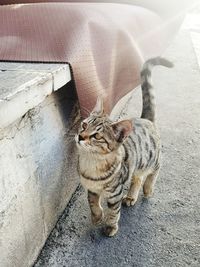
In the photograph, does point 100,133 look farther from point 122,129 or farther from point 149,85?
point 149,85

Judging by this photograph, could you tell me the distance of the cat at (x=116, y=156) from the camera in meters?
1.64

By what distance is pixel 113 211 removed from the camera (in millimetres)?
1868

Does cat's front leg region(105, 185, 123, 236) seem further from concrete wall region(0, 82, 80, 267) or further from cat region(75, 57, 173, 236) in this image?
concrete wall region(0, 82, 80, 267)

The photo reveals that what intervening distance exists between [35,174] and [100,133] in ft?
1.09

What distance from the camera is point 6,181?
1.39m

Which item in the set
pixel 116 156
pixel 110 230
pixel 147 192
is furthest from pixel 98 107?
pixel 147 192

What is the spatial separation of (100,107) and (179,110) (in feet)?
6.53

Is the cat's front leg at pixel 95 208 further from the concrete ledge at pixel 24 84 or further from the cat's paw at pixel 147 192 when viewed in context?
the concrete ledge at pixel 24 84

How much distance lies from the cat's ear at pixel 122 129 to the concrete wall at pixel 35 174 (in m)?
0.32

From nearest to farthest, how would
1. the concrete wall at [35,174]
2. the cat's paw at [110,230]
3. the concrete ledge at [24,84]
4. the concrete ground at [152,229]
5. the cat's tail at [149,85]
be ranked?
the concrete ledge at [24,84] < the concrete wall at [35,174] < the concrete ground at [152,229] < the cat's paw at [110,230] < the cat's tail at [149,85]

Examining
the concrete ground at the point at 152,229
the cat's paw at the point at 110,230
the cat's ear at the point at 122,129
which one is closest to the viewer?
the cat's ear at the point at 122,129

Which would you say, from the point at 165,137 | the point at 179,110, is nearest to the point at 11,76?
the point at 165,137

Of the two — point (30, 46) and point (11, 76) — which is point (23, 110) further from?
point (30, 46)

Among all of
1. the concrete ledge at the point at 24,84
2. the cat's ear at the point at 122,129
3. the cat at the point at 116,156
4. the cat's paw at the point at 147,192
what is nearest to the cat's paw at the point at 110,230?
the cat at the point at 116,156
